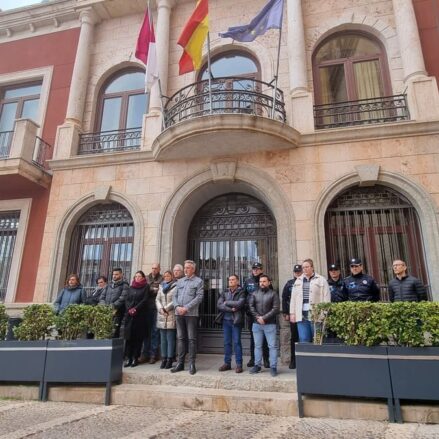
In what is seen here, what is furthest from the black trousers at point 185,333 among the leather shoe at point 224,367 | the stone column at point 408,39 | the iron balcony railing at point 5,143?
the iron balcony railing at point 5,143

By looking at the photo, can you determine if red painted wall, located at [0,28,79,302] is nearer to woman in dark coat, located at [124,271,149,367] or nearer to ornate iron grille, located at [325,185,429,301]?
woman in dark coat, located at [124,271,149,367]

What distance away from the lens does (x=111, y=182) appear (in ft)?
31.1

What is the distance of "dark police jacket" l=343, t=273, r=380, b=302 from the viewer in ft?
19.7

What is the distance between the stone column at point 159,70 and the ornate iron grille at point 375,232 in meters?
4.95

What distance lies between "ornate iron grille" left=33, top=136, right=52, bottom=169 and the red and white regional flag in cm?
367

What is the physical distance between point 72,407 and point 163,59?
8.86 meters

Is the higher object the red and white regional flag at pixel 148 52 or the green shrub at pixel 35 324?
the red and white regional flag at pixel 148 52

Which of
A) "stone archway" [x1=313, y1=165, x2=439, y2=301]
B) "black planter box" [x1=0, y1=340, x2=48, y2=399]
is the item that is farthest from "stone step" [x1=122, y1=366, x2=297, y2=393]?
"stone archway" [x1=313, y1=165, x2=439, y2=301]

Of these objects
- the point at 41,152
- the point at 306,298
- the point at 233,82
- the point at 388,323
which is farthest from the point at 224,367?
the point at 41,152

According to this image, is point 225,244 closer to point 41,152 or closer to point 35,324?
point 35,324

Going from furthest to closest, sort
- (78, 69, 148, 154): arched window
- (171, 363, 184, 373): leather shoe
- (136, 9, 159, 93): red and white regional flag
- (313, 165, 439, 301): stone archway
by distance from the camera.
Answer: (78, 69, 148, 154): arched window → (136, 9, 159, 93): red and white regional flag → (313, 165, 439, 301): stone archway → (171, 363, 184, 373): leather shoe

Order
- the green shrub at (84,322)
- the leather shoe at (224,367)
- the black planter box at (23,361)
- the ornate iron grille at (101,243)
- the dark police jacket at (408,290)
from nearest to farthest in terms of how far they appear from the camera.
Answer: the dark police jacket at (408,290)
the black planter box at (23,361)
the green shrub at (84,322)
the leather shoe at (224,367)
the ornate iron grille at (101,243)

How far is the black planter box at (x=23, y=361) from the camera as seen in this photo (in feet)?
18.8

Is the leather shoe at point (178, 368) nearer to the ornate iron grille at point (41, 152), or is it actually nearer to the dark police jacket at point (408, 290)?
the dark police jacket at point (408, 290)
